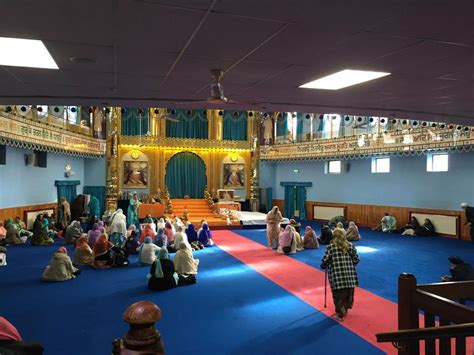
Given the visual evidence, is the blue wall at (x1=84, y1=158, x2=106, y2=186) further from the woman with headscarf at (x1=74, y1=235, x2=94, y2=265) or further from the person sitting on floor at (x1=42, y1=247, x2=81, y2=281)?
the person sitting on floor at (x1=42, y1=247, x2=81, y2=281)

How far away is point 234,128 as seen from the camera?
2383 cm

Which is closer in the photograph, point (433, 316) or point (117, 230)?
point (433, 316)

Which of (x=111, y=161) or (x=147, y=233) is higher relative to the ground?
(x=111, y=161)

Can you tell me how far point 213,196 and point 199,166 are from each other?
2.01 m

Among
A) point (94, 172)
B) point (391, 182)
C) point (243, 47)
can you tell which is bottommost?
point (391, 182)

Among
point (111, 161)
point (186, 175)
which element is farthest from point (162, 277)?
point (186, 175)

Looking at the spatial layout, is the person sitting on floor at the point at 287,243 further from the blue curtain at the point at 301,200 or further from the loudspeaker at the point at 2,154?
the blue curtain at the point at 301,200

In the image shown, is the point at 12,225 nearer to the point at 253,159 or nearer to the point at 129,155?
the point at 129,155

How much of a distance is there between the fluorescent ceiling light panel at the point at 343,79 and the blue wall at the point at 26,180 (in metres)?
12.1

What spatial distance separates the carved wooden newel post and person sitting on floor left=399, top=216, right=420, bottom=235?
1620 cm

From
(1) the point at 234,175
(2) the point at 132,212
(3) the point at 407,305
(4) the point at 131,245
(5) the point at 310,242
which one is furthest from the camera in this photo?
(1) the point at 234,175

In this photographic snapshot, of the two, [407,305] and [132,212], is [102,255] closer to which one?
[132,212]

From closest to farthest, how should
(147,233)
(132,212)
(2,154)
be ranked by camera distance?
(147,233)
(2,154)
(132,212)

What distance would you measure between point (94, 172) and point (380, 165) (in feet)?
47.4
